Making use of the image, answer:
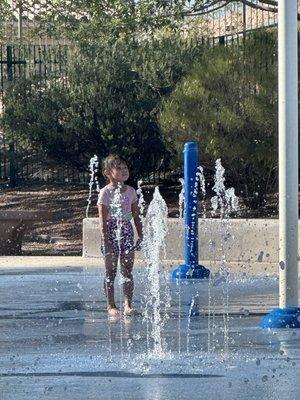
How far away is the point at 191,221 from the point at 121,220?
278cm

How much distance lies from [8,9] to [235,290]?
14.2 meters

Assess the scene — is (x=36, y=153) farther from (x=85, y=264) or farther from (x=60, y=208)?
(x=85, y=264)

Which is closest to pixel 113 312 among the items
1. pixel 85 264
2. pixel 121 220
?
pixel 121 220

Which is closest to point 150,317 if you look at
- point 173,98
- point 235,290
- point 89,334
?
point 89,334

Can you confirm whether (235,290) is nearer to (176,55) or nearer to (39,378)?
(39,378)

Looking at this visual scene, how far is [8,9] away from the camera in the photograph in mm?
25203

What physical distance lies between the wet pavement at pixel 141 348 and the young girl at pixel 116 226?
322mm

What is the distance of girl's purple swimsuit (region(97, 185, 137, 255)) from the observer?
1021 centimetres

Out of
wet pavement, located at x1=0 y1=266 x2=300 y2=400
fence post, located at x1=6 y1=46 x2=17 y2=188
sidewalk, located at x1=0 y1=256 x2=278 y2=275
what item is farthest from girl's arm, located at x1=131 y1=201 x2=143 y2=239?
fence post, located at x1=6 y1=46 x2=17 y2=188

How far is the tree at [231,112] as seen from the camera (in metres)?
18.1

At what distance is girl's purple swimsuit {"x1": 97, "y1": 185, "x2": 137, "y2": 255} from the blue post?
8.12 ft

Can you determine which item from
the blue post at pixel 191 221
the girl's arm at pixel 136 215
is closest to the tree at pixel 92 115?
the blue post at pixel 191 221

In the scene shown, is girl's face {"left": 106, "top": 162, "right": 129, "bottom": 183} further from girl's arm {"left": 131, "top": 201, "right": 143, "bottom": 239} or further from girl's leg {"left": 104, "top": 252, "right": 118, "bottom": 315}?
girl's leg {"left": 104, "top": 252, "right": 118, "bottom": 315}

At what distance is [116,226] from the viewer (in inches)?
404
